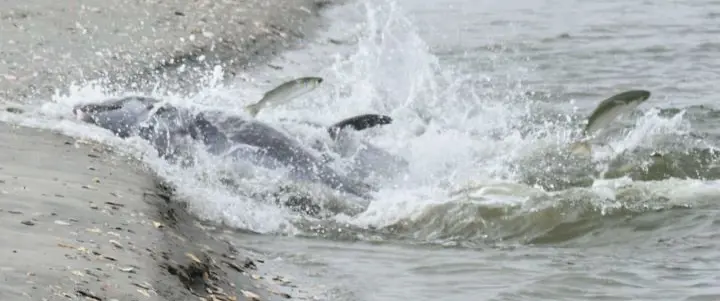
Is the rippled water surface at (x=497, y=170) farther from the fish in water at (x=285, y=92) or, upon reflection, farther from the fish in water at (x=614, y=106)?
the fish in water at (x=614, y=106)

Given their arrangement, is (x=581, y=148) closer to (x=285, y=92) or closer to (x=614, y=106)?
(x=614, y=106)

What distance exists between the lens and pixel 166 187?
640 cm

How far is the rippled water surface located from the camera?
223 inches

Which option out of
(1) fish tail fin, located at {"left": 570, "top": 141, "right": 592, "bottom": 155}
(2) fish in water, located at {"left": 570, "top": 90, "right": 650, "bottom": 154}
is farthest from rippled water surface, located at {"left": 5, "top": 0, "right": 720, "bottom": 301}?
(2) fish in water, located at {"left": 570, "top": 90, "right": 650, "bottom": 154}

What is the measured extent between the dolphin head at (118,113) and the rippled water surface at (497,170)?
14 cm

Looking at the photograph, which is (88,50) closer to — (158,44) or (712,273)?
(158,44)

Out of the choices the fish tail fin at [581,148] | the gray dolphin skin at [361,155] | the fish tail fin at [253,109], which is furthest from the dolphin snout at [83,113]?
the fish tail fin at [581,148]

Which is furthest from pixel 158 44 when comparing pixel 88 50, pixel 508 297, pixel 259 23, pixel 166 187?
pixel 508 297

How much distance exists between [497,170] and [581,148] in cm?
60

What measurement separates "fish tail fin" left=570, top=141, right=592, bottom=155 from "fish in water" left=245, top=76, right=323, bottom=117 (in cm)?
180

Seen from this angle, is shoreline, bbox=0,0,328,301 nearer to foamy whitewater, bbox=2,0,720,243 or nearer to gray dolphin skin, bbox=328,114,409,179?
foamy whitewater, bbox=2,0,720,243

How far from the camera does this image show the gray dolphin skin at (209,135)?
755cm

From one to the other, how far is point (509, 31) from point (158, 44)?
15.8 ft

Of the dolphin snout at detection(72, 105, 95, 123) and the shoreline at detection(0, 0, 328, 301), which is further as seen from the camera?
the dolphin snout at detection(72, 105, 95, 123)
